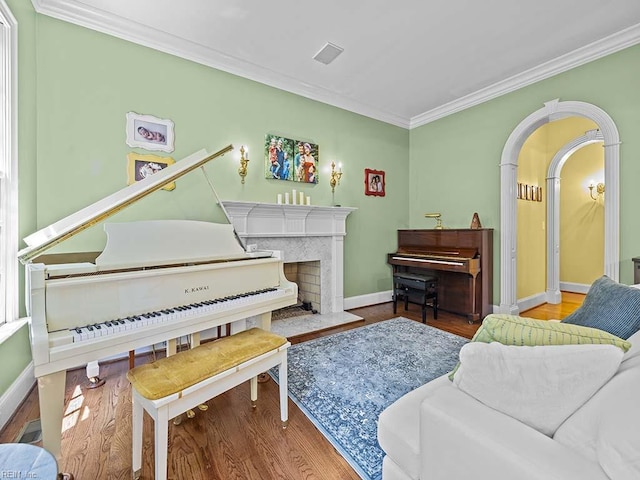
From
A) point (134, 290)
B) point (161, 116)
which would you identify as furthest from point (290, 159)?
point (134, 290)

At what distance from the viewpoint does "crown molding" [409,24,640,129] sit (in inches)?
114

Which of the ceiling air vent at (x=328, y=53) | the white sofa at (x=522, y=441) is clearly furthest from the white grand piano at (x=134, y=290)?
the ceiling air vent at (x=328, y=53)

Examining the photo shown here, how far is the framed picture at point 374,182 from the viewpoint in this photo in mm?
4500

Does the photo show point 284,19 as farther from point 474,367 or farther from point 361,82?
point 474,367

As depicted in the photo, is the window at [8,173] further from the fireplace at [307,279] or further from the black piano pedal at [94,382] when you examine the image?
the fireplace at [307,279]

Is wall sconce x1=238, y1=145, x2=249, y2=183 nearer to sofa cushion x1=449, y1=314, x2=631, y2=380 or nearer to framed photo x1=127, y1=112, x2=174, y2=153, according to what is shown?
framed photo x1=127, y1=112, x2=174, y2=153

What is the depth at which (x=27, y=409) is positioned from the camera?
1940 millimetres

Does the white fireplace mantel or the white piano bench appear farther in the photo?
the white fireplace mantel

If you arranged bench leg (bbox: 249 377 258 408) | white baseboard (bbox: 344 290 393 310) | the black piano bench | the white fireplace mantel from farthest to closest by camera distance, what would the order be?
1. white baseboard (bbox: 344 290 393 310)
2. the black piano bench
3. the white fireplace mantel
4. bench leg (bbox: 249 377 258 408)

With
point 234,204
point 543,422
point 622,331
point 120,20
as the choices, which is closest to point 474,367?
point 543,422

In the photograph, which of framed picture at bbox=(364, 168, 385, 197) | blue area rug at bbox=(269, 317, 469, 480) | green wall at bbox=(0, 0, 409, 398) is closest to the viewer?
blue area rug at bbox=(269, 317, 469, 480)

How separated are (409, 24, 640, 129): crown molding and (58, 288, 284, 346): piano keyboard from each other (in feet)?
12.9

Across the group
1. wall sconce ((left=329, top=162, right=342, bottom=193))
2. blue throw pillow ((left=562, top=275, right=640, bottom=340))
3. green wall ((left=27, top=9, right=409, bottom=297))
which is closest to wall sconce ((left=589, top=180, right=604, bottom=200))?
green wall ((left=27, top=9, right=409, bottom=297))

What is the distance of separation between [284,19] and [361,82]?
55.6 inches
